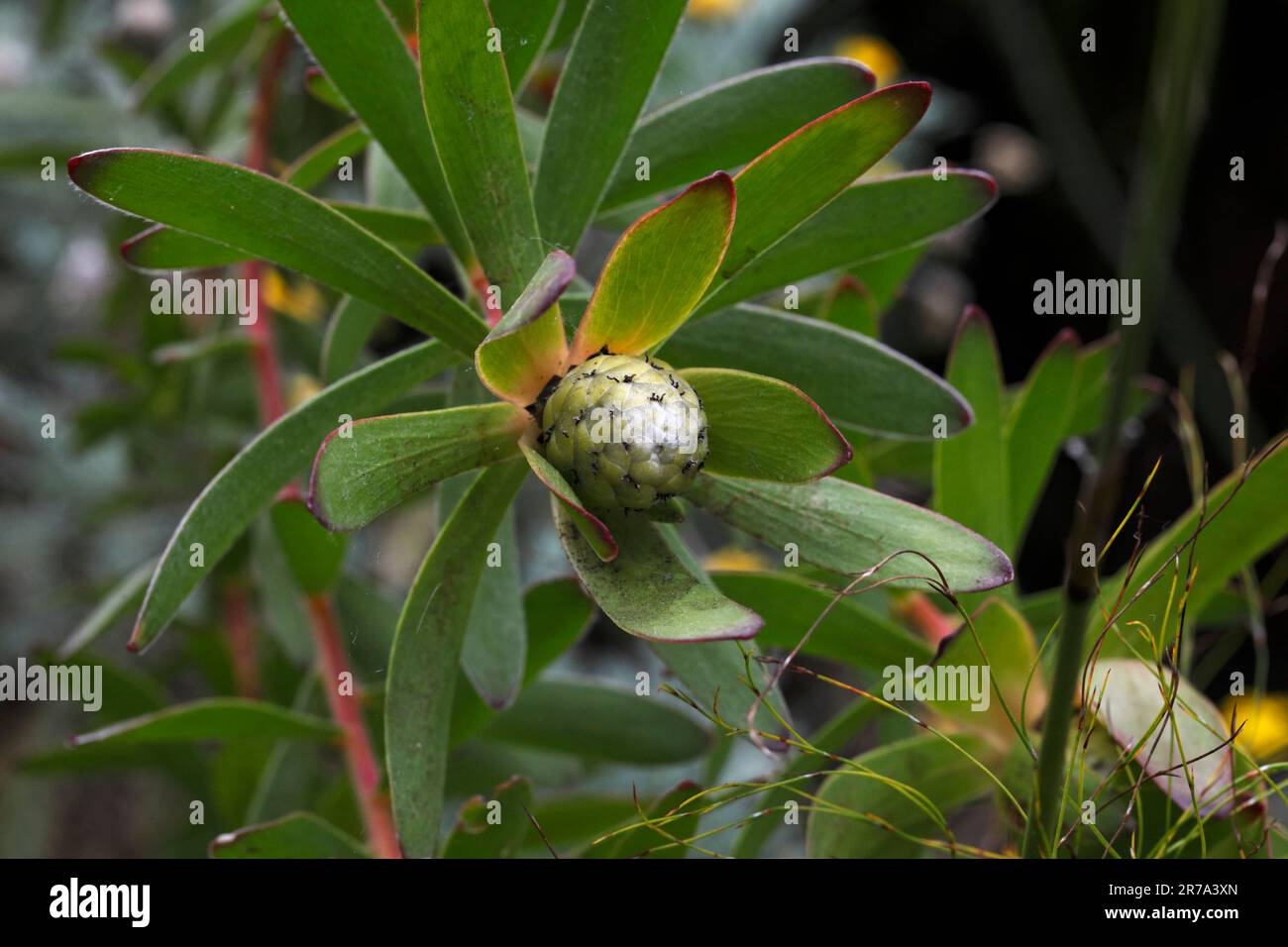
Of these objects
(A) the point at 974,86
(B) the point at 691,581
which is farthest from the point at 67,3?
(A) the point at 974,86

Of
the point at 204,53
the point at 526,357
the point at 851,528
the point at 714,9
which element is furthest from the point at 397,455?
the point at 714,9

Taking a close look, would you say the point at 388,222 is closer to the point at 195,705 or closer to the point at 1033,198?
the point at 195,705

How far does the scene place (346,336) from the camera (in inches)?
23.0

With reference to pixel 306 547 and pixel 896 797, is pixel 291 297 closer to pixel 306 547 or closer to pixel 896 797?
pixel 306 547

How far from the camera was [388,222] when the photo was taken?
55 cm

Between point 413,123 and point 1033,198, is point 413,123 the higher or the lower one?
the lower one

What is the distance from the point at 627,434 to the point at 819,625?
188 mm

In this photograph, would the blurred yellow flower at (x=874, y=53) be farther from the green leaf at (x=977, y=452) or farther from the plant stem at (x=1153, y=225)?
the plant stem at (x=1153, y=225)

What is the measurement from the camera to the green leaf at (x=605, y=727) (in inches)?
26.2

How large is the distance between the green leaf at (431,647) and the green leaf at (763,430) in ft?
0.25

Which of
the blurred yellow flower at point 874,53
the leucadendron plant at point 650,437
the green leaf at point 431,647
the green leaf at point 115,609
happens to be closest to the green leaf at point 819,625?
the leucadendron plant at point 650,437

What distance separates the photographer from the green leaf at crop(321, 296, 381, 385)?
57 cm

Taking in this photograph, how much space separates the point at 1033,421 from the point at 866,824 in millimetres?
224

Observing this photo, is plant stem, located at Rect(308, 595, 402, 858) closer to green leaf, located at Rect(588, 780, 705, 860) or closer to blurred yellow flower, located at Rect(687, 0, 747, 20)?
green leaf, located at Rect(588, 780, 705, 860)
